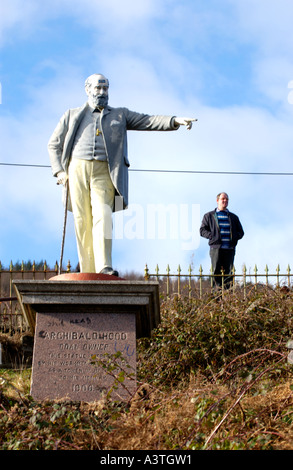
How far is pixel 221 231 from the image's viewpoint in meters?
11.0

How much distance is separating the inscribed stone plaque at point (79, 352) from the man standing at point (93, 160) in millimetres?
907

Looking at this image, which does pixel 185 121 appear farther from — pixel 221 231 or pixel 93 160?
pixel 221 231

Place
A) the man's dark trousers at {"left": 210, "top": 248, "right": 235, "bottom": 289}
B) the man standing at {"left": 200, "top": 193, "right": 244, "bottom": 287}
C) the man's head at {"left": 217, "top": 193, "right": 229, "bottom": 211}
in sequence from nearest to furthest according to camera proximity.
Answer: the man standing at {"left": 200, "top": 193, "right": 244, "bottom": 287} < the man's head at {"left": 217, "top": 193, "right": 229, "bottom": 211} < the man's dark trousers at {"left": 210, "top": 248, "right": 235, "bottom": 289}

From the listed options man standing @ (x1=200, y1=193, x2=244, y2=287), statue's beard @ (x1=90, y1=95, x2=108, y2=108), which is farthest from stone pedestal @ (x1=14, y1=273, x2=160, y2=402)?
man standing @ (x1=200, y1=193, x2=244, y2=287)

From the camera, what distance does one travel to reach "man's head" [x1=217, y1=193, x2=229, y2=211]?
11086mm

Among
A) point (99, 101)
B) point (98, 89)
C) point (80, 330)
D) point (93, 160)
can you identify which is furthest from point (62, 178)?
point (80, 330)

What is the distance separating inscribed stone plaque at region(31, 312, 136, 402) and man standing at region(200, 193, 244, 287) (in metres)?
4.82

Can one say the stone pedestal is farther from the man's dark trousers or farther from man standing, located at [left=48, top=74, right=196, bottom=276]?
the man's dark trousers

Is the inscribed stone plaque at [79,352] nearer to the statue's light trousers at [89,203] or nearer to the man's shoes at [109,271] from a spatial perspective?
the man's shoes at [109,271]

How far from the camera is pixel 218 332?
8.05m

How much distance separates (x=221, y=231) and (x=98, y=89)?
430 cm

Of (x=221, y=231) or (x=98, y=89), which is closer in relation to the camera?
(x=98, y=89)
